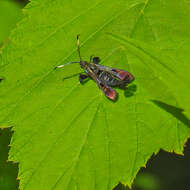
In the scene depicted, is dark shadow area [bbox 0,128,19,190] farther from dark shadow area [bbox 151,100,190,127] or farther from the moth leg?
dark shadow area [bbox 151,100,190,127]

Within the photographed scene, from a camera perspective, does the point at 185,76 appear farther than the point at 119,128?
No

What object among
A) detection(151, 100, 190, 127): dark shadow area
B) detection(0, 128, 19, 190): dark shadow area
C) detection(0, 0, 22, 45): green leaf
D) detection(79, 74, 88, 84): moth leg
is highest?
detection(0, 0, 22, 45): green leaf

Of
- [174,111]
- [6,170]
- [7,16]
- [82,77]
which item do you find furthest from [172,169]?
[82,77]

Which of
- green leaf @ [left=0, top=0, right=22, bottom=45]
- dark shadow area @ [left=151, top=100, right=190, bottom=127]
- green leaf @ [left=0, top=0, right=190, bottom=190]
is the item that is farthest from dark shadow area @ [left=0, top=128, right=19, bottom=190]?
dark shadow area @ [left=151, top=100, right=190, bottom=127]

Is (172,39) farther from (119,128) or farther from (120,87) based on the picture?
(119,128)

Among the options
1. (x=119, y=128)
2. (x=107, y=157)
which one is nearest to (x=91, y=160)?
(x=107, y=157)
